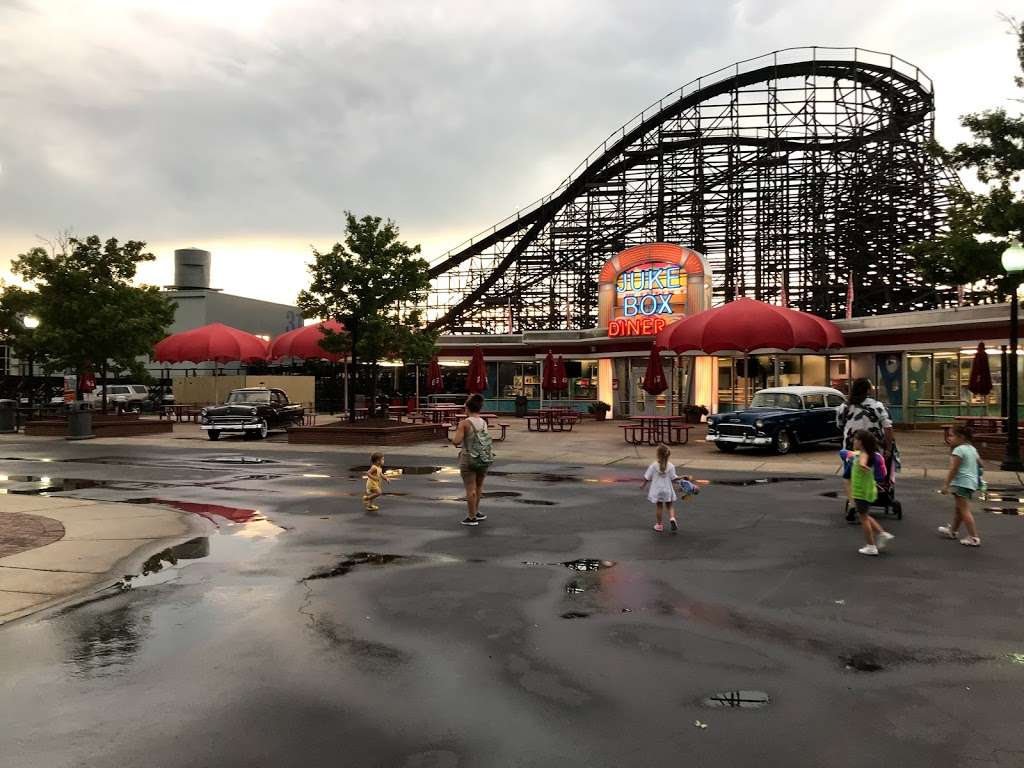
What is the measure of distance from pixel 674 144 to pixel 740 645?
41.4 metres

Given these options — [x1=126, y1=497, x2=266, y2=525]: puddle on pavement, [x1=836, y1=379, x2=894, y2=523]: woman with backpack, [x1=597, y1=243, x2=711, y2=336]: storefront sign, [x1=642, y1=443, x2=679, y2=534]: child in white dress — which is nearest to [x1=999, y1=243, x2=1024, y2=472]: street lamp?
[x1=836, y1=379, x2=894, y2=523]: woman with backpack

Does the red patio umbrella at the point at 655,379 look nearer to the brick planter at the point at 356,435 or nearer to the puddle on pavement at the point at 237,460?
the brick planter at the point at 356,435

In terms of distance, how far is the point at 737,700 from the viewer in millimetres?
4727

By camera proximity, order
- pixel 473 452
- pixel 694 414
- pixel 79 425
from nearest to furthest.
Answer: pixel 473 452 < pixel 79 425 < pixel 694 414

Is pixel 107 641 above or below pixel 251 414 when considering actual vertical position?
below

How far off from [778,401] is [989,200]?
6.94 metres

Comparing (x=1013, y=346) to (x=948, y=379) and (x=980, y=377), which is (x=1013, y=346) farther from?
(x=948, y=379)

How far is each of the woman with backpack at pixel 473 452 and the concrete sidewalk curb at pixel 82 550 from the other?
345 cm

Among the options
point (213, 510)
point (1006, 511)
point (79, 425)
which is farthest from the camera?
point (79, 425)

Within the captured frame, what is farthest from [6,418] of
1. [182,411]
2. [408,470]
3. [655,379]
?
[655,379]

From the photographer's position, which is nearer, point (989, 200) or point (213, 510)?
point (213, 510)

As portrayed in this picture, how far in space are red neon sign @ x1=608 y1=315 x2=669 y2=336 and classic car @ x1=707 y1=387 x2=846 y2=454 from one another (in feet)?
38.8

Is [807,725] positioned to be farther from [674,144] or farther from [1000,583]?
[674,144]

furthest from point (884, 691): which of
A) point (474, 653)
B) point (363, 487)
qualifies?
point (363, 487)
